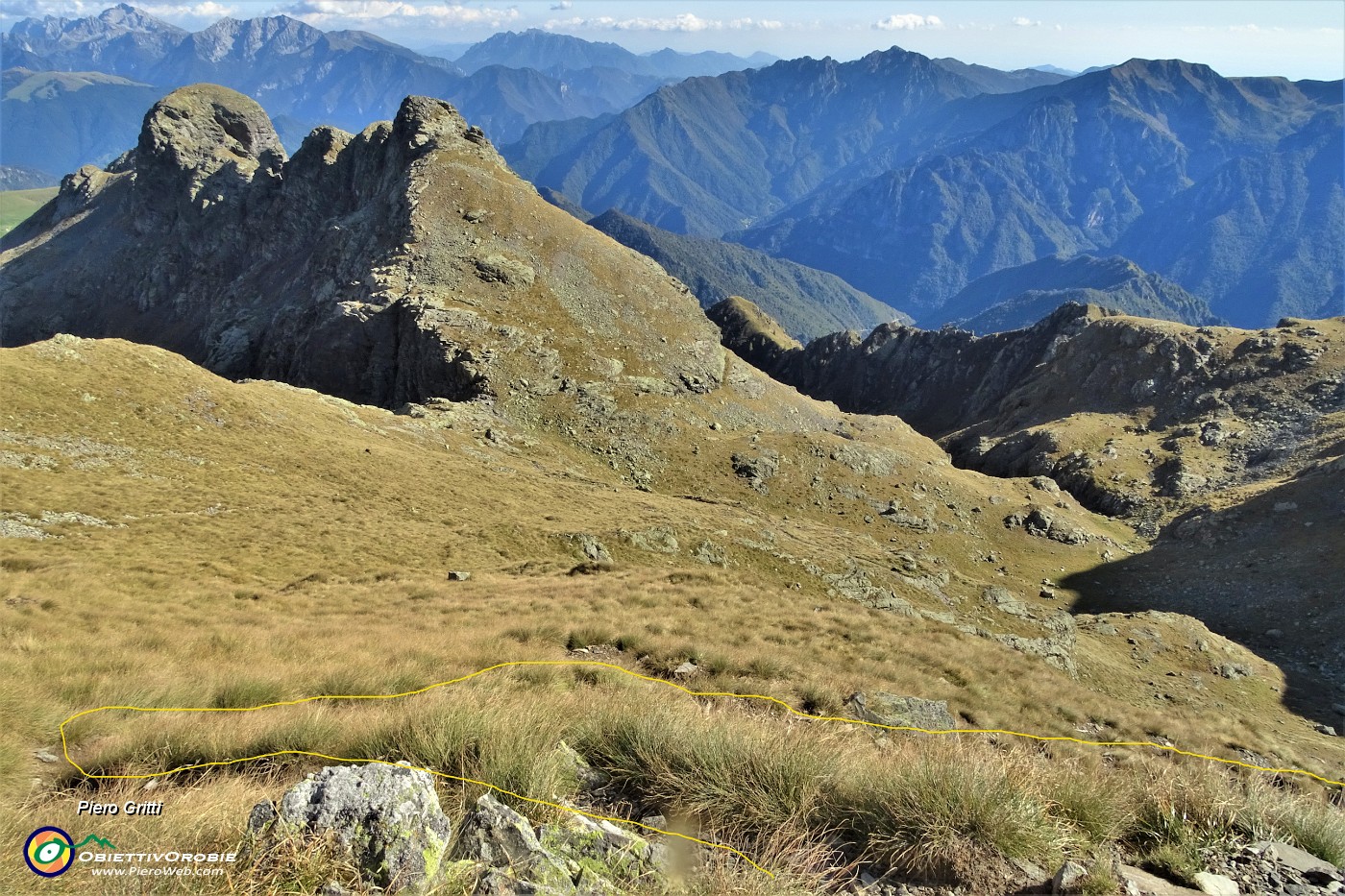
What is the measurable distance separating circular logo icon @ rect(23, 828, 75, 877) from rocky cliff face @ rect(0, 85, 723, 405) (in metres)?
57.6

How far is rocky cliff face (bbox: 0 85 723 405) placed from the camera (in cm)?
6806

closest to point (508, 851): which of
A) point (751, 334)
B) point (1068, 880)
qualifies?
point (1068, 880)

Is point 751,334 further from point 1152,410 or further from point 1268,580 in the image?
point 1268,580

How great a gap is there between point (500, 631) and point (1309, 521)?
203 ft

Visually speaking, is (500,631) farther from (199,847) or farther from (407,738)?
(199,847)

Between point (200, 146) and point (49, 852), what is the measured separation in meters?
194

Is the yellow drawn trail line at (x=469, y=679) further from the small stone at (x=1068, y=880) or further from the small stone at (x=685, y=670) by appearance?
the small stone at (x=1068, y=880)

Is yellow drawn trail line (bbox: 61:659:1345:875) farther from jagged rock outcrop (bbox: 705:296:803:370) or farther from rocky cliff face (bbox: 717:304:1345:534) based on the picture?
jagged rock outcrop (bbox: 705:296:803:370)

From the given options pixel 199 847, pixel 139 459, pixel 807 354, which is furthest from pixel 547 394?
pixel 807 354

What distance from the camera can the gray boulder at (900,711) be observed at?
14.5 metres

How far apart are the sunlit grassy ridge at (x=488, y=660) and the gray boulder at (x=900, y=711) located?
2.14ft

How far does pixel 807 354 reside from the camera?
16300cm

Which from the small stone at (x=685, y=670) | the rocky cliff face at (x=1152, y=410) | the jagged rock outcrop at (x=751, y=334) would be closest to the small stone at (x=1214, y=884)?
the small stone at (x=685, y=670)

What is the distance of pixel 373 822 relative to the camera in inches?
206
